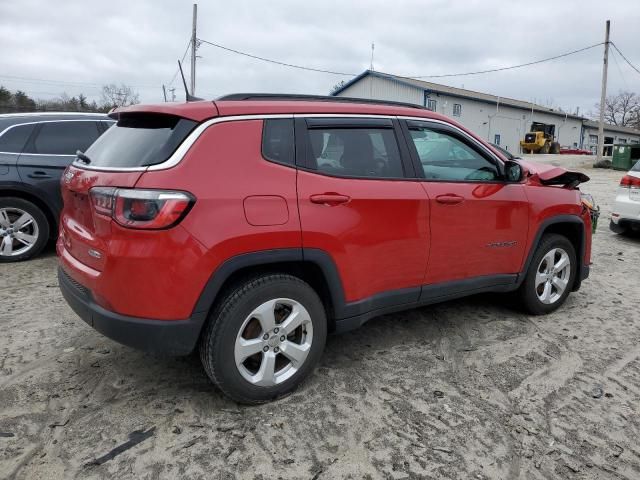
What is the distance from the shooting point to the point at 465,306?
461 centimetres

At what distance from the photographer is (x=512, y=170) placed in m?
3.82

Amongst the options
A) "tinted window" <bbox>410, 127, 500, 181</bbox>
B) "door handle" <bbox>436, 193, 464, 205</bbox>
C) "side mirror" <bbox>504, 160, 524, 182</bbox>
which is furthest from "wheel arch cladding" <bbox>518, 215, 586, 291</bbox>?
"door handle" <bbox>436, 193, 464, 205</bbox>

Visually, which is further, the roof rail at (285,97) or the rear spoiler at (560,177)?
the rear spoiler at (560,177)

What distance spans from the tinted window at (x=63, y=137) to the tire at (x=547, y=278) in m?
5.19

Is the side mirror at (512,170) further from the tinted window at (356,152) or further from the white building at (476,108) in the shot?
the white building at (476,108)

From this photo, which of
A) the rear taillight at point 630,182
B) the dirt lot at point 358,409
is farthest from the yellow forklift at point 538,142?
the dirt lot at point 358,409

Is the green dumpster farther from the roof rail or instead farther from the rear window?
the rear window

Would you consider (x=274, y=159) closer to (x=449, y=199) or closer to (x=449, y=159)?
(x=449, y=199)

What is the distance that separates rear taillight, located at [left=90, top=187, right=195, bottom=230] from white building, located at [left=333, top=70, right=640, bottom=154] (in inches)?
1196

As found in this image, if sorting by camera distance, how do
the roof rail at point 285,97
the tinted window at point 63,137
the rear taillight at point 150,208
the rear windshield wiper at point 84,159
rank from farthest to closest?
the tinted window at point 63,137 < the rear windshield wiper at point 84,159 < the roof rail at point 285,97 < the rear taillight at point 150,208

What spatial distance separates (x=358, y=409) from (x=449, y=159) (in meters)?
2.04

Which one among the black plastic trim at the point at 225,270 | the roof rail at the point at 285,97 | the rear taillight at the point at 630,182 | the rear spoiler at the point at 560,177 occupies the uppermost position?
the roof rail at the point at 285,97

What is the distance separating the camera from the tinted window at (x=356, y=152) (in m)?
2.97

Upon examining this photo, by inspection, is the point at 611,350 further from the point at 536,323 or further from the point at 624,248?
the point at 624,248
